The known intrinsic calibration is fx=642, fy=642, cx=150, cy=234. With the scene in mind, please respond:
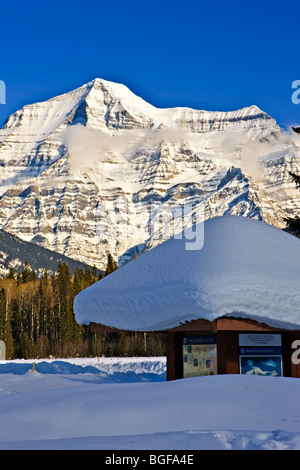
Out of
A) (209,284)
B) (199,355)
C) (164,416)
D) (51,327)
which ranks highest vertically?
(209,284)

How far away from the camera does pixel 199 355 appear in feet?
46.4

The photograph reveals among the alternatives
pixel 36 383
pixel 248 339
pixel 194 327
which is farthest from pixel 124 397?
pixel 36 383

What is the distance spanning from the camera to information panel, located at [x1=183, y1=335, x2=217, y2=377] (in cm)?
1369

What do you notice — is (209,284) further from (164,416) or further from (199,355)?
(164,416)

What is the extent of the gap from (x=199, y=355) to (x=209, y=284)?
3.04m

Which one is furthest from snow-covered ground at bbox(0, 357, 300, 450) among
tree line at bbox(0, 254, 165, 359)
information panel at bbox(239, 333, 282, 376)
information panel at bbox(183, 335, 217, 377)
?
tree line at bbox(0, 254, 165, 359)

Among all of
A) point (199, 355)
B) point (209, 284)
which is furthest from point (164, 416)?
point (199, 355)

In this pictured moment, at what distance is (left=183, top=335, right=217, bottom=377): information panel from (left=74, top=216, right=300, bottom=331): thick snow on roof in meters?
1.49

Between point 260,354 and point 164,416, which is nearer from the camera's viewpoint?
point 164,416

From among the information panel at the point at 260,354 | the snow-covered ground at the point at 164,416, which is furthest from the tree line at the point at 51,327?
the snow-covered ground at the point at 164,416

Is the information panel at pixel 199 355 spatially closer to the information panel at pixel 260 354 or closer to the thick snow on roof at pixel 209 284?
the information panel at pixel 260 354

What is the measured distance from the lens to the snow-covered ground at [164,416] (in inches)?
248

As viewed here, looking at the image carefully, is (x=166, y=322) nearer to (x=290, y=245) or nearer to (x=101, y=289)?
(x=101, y=289)
